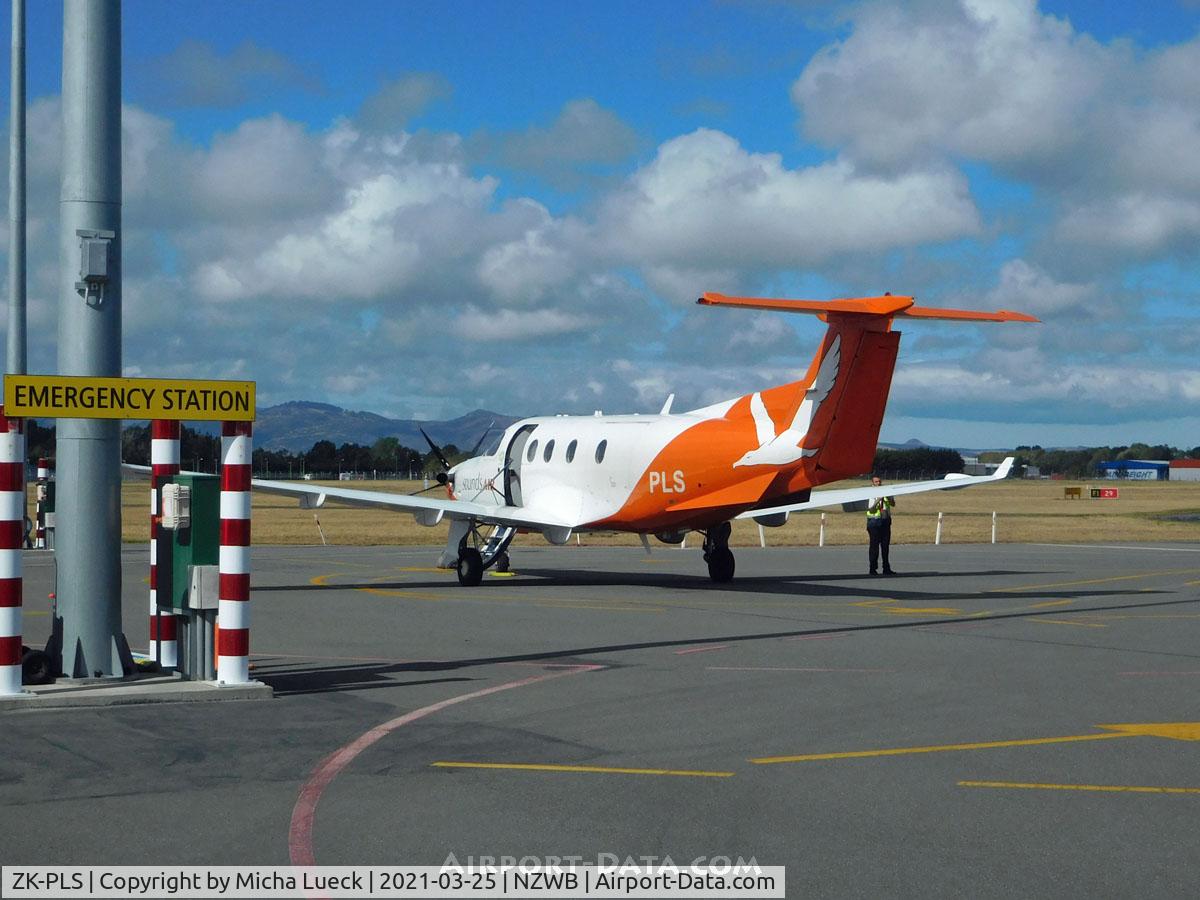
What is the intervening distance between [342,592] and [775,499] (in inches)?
299

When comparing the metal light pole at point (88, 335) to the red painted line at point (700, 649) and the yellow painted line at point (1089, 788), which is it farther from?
the yellow painted line at point (1089, 788)

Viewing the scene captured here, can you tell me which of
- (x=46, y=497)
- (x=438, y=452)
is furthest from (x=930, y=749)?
(x=46, y=497)

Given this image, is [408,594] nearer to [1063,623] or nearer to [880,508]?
[880,508]

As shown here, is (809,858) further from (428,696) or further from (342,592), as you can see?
(342,592)

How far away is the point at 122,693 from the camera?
1145 centimetres

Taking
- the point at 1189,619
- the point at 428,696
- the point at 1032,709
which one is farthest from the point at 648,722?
the point at 1189,619

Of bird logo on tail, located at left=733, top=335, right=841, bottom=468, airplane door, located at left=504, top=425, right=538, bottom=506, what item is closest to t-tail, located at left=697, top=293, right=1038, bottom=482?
bird logo on tail, located at left=733, top=335, right=841, bottom=468

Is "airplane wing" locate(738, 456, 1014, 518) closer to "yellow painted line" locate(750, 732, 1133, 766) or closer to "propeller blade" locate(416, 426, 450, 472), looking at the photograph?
"propeller blade" locate(416, 426, 450, 472)

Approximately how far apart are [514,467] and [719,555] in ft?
16.5

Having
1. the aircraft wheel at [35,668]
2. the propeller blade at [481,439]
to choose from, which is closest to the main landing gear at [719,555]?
the propeller blade at [481,439]

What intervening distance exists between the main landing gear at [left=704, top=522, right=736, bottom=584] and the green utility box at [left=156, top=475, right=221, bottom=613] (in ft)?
49.7

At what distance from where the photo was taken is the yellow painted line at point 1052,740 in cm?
938

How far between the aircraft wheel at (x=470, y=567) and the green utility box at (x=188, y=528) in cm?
1430

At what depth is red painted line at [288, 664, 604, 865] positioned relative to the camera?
6.93 m
